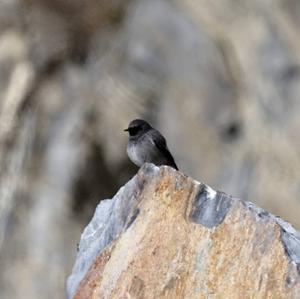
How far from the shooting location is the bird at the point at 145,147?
1588 cm

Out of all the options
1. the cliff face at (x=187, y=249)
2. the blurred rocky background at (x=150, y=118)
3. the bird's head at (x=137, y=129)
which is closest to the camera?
the cliff face at (x=187, y=249)

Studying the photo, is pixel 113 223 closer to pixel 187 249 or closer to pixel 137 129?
pixel 187 249

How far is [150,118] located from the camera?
22.6 m

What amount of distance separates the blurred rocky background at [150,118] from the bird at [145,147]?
5684mm

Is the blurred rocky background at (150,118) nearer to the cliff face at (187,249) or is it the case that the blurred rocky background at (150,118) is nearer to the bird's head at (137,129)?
the bird's head at (137,129)

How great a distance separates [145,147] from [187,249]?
15.8ft

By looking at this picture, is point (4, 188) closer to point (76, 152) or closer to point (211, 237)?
point (76, 152)

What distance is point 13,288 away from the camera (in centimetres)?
2262

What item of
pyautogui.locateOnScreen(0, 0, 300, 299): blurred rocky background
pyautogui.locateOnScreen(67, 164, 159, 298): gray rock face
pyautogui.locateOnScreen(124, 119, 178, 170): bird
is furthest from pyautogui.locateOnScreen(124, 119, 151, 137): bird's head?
pyautogui.locateOnScreen(0, 0, 300, 299): blurred rocky background

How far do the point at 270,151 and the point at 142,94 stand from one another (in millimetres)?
2683

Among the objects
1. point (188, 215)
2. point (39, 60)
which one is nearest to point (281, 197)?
point (39, 60)

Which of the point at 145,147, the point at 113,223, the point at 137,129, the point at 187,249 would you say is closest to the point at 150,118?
the point at 137,129

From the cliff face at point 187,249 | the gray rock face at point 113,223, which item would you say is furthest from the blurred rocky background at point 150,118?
the cliff face at point 187,249

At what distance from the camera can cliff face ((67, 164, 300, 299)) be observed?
1098 cm
